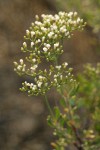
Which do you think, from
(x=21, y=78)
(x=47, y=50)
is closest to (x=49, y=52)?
(x=47, y=50)

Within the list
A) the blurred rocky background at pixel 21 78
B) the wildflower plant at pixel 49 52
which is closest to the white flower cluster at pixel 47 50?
the wildflower plant at pixel 49 52

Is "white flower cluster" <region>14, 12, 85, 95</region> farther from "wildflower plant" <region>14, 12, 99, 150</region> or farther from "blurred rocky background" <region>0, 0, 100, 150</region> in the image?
"blurred rocky background" <region>0, 0, 100, 150</region>

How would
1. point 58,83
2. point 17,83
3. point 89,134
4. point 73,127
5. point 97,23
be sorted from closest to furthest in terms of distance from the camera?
1. point 58,83
2. point 73,127
3. point 89,134
4. point 97,23
5. point 17,83

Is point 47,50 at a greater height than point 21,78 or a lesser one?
lesser

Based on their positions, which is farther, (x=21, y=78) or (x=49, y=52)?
(x=21, y=78)

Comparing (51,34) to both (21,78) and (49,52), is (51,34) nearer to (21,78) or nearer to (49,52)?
(49,52)

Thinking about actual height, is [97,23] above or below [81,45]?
below

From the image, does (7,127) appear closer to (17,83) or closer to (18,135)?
Answer: (18,135)

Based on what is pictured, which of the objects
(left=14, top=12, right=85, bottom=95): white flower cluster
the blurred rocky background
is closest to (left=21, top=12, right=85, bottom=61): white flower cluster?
(left=14, top=12, right=85, bottom=95): white flower cluster

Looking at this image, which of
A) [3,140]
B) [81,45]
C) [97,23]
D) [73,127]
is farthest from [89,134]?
[81,45]
